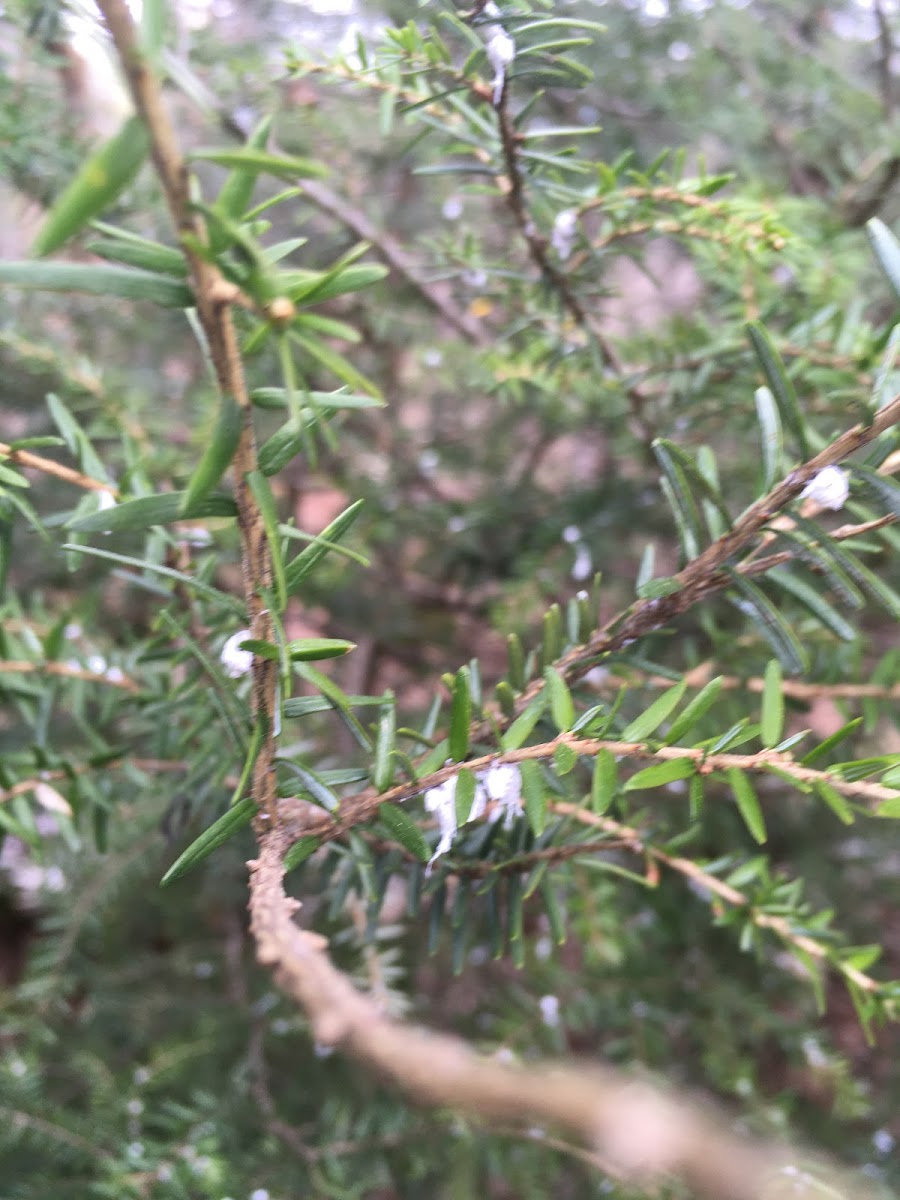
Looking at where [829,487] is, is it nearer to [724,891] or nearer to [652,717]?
[652,717]

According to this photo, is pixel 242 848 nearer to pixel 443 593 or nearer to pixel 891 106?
pixel 443 593

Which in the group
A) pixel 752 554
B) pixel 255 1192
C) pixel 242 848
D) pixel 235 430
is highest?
pixel 235 430

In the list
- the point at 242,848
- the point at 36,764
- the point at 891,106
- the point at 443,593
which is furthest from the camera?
the point at 443,593

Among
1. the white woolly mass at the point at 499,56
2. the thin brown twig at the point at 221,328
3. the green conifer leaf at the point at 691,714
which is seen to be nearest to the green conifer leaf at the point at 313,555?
the thin brown twig at the point at 221,328

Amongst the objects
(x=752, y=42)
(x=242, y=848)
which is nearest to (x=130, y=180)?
(x=242, y=848)

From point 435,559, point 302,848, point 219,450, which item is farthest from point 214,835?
point 435,559

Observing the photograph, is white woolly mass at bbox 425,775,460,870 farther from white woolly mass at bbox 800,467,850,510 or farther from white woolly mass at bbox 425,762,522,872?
white woolly mass at bbox 800,467,850,510

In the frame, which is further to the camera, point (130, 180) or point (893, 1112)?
point (893, 1112)

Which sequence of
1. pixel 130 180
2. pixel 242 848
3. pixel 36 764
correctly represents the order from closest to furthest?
pixel 130 180 → pixel 36 764 → pixel 242 848
